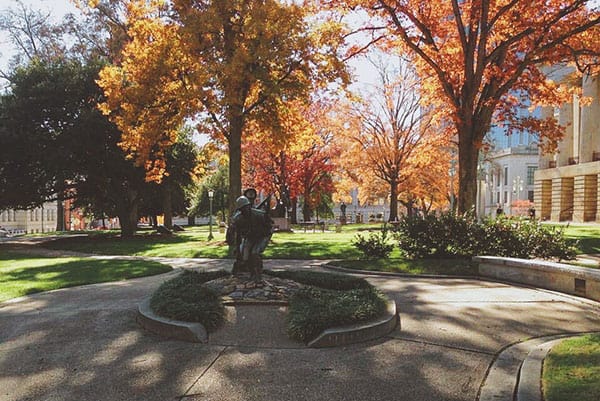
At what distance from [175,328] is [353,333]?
224 centimetres

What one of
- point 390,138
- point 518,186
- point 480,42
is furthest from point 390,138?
point 518,186

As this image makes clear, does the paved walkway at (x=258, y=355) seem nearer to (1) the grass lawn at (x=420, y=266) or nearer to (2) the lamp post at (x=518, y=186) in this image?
(1) the grass lawn at (x=420, y=266)

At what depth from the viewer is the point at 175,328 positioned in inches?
239

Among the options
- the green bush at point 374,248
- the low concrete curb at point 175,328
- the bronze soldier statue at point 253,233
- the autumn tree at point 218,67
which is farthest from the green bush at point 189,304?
the autumn tree at point 218,67

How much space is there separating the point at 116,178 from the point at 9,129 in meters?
5.73

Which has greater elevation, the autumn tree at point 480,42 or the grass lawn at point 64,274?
the autumn tree at point 480,42

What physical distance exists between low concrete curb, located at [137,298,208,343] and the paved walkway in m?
0.11

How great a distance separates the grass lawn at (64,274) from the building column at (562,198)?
4776 cm

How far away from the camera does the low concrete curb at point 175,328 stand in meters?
5.95

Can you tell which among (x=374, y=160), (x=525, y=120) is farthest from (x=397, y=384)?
(x=374, y=160)

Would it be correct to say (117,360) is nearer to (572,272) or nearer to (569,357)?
(569,357)

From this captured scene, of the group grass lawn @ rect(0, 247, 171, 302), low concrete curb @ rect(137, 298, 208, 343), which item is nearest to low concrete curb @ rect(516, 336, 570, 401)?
low concrete curb @ rect(137, 298, 208, 343)

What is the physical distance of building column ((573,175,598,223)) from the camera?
45906mm

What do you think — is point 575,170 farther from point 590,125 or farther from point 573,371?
point 573,371
